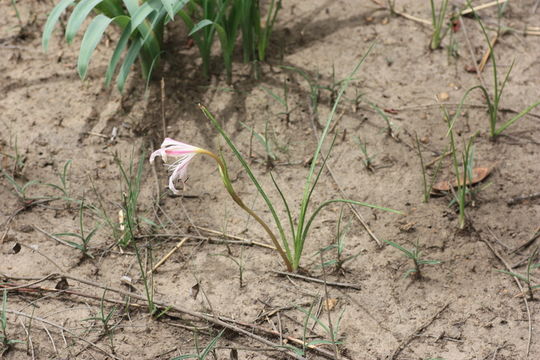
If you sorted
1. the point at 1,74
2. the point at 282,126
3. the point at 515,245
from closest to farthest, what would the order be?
the point at 515,245 → the point at 282,126 → the point at 1,74

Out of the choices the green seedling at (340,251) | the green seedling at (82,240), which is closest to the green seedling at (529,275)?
the green seedling at (340,251)

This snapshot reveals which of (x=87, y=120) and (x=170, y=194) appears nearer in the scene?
(x=170, y=194)

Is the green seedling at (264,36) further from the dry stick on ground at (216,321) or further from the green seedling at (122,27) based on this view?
the dry stick on ground at (216,321)

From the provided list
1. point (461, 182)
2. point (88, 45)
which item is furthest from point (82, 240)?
point (461, 182)

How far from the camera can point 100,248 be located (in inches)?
95.5

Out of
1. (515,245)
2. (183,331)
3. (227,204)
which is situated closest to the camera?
(183,331)

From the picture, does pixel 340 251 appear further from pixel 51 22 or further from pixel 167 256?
pixel 51 22

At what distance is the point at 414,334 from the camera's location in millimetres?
2139

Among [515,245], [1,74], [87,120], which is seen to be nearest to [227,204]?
[87,120]

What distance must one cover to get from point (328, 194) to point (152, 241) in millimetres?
677

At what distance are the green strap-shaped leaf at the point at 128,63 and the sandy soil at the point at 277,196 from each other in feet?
0.66

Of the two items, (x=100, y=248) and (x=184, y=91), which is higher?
(x=184, y=91)

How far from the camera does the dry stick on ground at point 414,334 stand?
2.09 metres

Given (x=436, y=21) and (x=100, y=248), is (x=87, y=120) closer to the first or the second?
(x=100, y=248)
